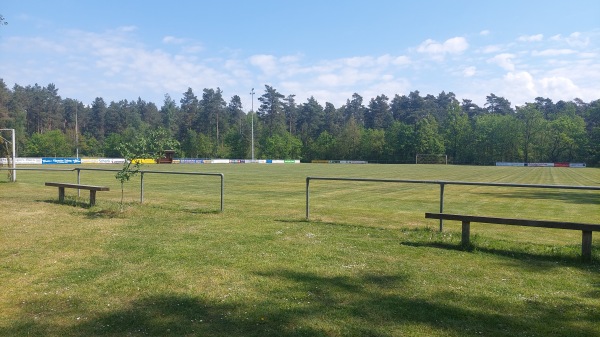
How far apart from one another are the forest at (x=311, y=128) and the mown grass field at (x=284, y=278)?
7938 centimetres

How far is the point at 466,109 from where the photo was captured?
14112 cm

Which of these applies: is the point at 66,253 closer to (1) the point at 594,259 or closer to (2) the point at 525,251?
(2) the point at 525,251

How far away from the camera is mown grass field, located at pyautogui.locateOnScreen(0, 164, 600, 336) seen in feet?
14.1

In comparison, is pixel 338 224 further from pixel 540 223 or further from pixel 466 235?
pixel 540 223

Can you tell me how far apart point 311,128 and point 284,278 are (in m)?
132

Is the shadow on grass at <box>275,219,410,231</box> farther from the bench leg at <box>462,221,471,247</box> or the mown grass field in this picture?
the bench leg at <box>462,221,471,247</box>

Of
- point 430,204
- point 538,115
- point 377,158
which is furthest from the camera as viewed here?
point 377,158

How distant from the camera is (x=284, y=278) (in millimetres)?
5805

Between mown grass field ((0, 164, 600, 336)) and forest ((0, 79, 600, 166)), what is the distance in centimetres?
7938

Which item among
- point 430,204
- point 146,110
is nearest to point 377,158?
point 146,110

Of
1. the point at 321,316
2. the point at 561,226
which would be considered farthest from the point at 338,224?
the point at 321,316

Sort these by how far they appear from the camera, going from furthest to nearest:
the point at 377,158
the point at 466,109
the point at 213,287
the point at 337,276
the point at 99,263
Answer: the point at 466,109 < the point at 377,158 < the point at 99,263 < the point at 337,276 < the point at 213,287

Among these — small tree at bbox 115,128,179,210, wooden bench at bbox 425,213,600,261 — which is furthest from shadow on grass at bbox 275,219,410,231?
small tree at bbox 115,128,179,210

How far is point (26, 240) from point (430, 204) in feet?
42.7
